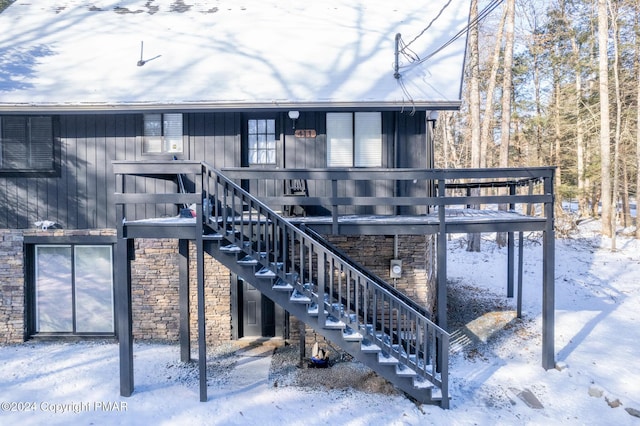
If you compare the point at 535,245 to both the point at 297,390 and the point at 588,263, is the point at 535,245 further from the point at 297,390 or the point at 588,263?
the point at 297,390

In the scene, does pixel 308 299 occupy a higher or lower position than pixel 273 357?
higher

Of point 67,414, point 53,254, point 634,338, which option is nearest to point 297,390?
point 67,414

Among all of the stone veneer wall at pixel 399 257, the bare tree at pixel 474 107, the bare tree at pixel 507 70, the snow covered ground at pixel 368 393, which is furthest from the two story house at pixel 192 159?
the bare tree at pixel 507 70

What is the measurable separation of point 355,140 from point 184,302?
4308 mm

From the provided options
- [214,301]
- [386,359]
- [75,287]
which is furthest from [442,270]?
[75,287]

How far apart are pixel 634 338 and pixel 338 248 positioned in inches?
231

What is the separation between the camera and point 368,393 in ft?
18.1

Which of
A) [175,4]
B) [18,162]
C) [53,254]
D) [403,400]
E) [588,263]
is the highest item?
[175,4]

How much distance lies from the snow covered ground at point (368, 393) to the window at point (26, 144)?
3490mm

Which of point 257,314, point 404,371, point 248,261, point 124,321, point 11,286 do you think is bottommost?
point 404,371

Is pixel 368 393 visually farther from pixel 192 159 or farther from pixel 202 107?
pixel 202 107

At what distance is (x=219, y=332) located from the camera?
7.43m

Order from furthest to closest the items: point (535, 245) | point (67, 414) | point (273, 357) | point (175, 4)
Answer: point (535, 245) → point (175, 4) → point (273, 357) → point (67, 414)

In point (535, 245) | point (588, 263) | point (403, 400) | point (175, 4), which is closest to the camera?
point (403, 400)
